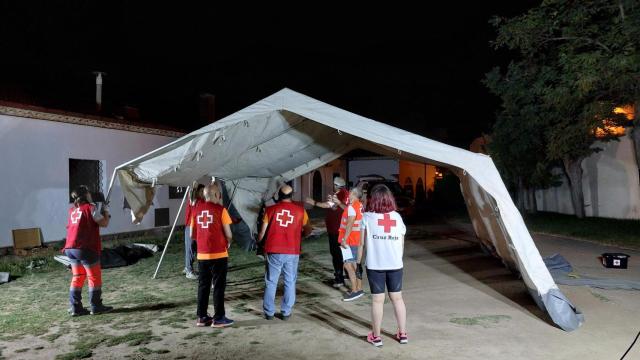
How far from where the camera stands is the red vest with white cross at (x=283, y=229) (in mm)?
6141

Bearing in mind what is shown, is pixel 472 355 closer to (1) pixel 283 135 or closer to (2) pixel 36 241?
(1) pixel 283 135

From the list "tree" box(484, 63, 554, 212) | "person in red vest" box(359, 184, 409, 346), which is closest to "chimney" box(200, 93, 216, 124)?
"tree" box(484, 63, 554, 212)

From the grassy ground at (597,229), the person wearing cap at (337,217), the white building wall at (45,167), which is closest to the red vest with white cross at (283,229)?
the person wearing cap at (337,217)

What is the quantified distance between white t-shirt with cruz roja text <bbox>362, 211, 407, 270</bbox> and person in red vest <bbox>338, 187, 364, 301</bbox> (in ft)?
5.93

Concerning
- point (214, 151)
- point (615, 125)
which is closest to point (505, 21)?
point (615, 125)

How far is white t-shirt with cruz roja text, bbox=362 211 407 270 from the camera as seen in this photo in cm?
507

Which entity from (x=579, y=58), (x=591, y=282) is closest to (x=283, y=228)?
(x=591, y=282)

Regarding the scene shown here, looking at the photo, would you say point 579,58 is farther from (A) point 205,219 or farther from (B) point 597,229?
(A) point 205,219

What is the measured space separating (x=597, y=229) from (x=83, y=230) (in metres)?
16.2

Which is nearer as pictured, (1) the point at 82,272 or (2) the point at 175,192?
(1) the point at 82,272

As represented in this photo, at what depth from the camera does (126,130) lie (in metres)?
15.8

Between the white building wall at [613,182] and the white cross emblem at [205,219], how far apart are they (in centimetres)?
1940

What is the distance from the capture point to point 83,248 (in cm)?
646

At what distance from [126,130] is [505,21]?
1229cm
